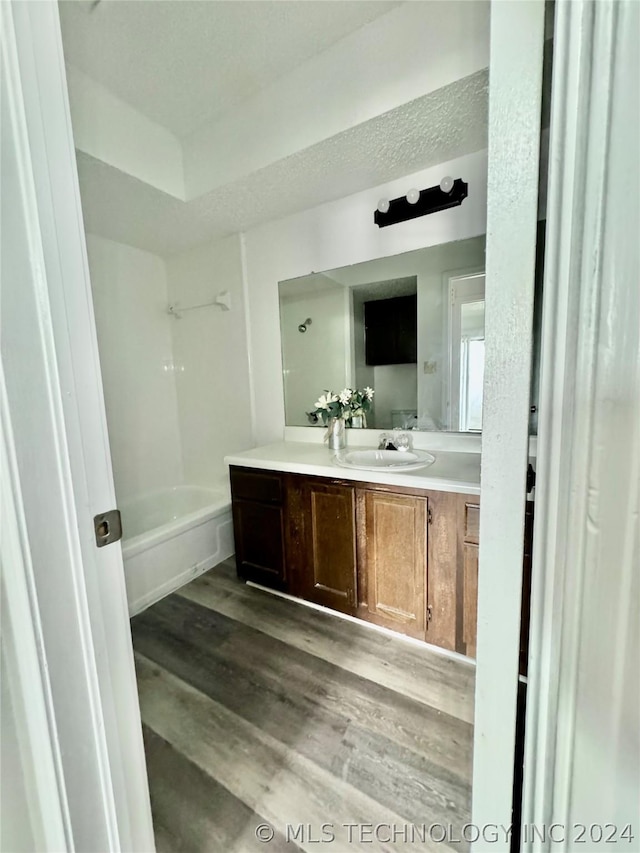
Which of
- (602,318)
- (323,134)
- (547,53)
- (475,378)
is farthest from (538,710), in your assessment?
(323,134)

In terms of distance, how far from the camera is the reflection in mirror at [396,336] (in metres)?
1.79

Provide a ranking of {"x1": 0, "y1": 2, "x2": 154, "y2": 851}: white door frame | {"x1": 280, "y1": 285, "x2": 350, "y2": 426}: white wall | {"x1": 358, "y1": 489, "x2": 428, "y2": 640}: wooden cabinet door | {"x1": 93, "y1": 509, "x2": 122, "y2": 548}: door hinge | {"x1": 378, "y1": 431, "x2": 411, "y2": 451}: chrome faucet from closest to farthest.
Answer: {"x1": 0, "y1": 2, "x2": 154, "y2": 851}: white door frame → {"x1": 93, "y1": 509, "x2": 122, "y2": 548}: door hinge → {"x1": 358, "y1": 489, "x2": 428, "y2": 640}: wooden cabinet door → {"x1": 378, "y1": 431, "x2": 411, "y2": 451}: chrome faucet → {"x1": 280, "y1": 285, "x2": 350, "y2": 426}: white wall

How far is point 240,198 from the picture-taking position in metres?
1.97

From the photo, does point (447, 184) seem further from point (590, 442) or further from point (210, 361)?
point (210, 361)

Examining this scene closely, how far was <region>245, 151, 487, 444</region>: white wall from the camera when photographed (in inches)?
67.4

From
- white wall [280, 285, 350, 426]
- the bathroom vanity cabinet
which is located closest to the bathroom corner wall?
white wall [280, 285, 350, 426]

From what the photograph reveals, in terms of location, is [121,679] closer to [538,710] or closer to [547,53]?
[538,710]

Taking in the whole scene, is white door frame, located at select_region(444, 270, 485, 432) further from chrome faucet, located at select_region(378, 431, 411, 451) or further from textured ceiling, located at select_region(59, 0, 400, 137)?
textured ceiling, located at select_region(59, 0, 400, 137)

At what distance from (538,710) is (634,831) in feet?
0.40

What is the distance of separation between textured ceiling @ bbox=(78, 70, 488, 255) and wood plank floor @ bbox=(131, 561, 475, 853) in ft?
7.82

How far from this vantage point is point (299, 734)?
1250mm

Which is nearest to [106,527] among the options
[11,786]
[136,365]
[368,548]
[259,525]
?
[11,786]

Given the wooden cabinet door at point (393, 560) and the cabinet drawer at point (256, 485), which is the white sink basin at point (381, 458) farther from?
the cabinet drawer at point (256, 485)

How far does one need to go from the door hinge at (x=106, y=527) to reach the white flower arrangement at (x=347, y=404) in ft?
5.05
